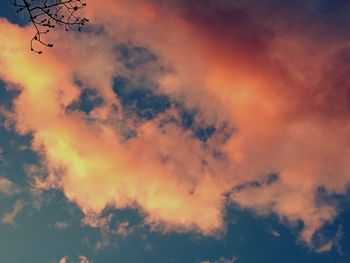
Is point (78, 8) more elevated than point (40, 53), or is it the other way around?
point (78, 8)

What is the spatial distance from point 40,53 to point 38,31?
843mm

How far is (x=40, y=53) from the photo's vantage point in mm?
12633

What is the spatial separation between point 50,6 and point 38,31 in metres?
0.77

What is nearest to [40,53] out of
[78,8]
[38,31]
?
[38,31]

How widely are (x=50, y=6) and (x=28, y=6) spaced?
0.59 m

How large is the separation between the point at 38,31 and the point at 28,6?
0.69m

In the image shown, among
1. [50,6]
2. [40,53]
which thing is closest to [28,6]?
[50,6]

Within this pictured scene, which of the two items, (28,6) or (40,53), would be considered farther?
(40,53)

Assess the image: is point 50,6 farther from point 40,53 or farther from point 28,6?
point 40,53

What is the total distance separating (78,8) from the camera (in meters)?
12.6

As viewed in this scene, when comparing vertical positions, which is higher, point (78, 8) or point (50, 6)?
point (78, 8)

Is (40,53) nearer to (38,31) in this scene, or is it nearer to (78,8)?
(38,31)

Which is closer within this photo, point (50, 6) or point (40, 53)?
point (50, 6)

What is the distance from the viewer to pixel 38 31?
1196cm
